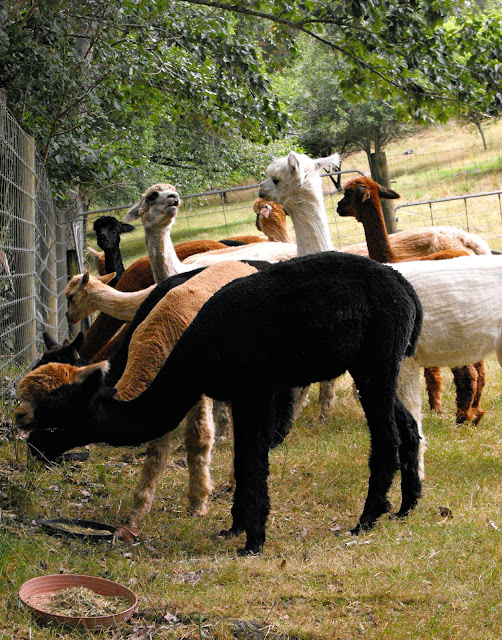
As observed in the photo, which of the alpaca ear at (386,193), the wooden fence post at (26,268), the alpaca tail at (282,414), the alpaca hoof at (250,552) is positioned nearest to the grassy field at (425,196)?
the alpaca ear at (386,193)

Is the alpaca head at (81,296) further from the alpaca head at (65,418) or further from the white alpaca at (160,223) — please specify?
the alpaca head at (65,418)

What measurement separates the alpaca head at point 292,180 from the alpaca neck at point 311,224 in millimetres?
36

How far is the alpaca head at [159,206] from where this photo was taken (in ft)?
22.1

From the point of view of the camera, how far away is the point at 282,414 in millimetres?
5938

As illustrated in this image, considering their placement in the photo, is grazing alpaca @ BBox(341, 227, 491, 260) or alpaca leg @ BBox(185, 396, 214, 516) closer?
alpaca leg @ BBox(185, 396, 214, 516)

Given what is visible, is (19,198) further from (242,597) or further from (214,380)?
(242,597)

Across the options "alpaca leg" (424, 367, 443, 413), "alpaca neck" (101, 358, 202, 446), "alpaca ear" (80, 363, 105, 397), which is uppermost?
"alpaca ear" (80, 363, 105, 397)

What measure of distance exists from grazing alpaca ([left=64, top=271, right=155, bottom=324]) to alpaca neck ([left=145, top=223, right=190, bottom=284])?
19 cm

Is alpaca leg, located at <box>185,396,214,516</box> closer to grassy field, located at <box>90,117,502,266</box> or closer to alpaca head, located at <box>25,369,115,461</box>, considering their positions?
alpaca head, located at <box>25,369,115,461</box>

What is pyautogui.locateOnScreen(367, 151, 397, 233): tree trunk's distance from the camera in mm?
12969

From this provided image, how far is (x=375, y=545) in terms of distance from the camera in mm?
4414

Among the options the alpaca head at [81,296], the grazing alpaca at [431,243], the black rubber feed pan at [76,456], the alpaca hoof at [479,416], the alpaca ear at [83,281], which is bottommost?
the alpaca hoof at [479,416]

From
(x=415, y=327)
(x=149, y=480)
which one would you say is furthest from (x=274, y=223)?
(x=149, y=480)

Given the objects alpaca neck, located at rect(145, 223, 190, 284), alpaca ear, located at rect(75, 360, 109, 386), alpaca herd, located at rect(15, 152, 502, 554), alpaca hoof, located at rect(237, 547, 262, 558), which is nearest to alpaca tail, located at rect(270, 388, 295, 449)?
alpaca herd, located at rect(15, 152, 502, 554)
